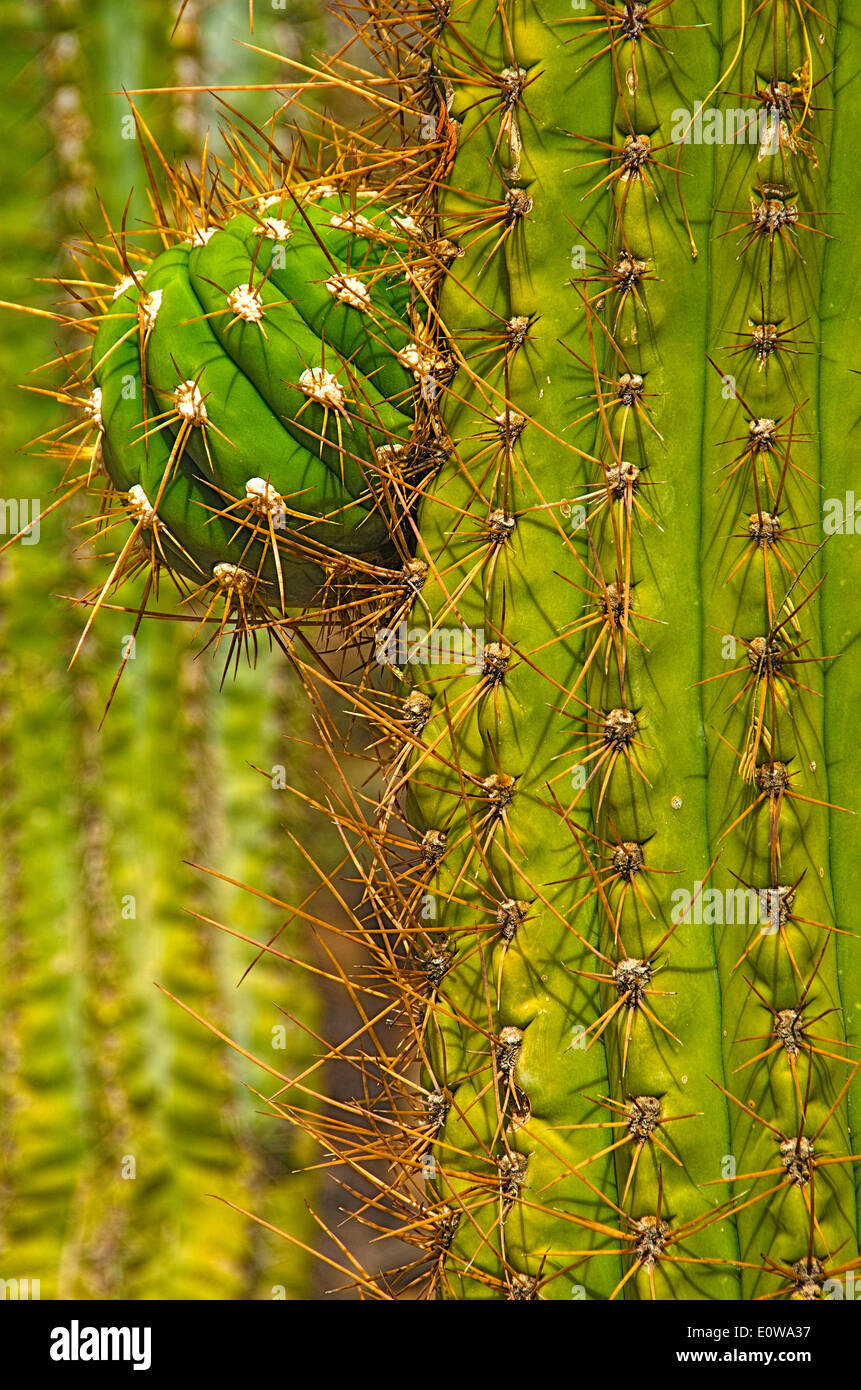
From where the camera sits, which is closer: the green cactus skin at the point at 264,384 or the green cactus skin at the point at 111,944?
the green cactus skin at the point at 264,384

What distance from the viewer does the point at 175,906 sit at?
197cm

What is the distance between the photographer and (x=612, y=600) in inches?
35.5

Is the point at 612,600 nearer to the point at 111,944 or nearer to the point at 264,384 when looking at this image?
the point at 264,384

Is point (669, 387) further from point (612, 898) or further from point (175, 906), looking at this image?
point (175, 906)

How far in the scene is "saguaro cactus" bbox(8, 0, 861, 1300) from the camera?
87cm

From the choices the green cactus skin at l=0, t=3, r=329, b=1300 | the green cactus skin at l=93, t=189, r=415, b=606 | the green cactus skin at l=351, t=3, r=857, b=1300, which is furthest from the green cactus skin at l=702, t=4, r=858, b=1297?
the green cactus skin at l=0, t=3, r=329, b=1300

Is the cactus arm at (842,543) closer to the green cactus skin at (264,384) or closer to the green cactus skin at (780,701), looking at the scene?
the green cactus skin at (780,701)

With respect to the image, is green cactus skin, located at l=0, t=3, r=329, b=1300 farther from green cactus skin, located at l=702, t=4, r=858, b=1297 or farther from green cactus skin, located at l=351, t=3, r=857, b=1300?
green cactus skin, located at l=702, t=4, r=858, b=1297

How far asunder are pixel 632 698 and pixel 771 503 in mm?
187

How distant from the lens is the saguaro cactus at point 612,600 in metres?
0.87

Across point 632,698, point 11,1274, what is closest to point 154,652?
point 11,1274

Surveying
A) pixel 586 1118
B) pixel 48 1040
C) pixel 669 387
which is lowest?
pixel 586 1118

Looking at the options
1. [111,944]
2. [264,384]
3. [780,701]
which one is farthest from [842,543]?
[111,944]

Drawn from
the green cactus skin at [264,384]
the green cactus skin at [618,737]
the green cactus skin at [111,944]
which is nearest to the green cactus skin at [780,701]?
the green cactus skin at [618,737]
